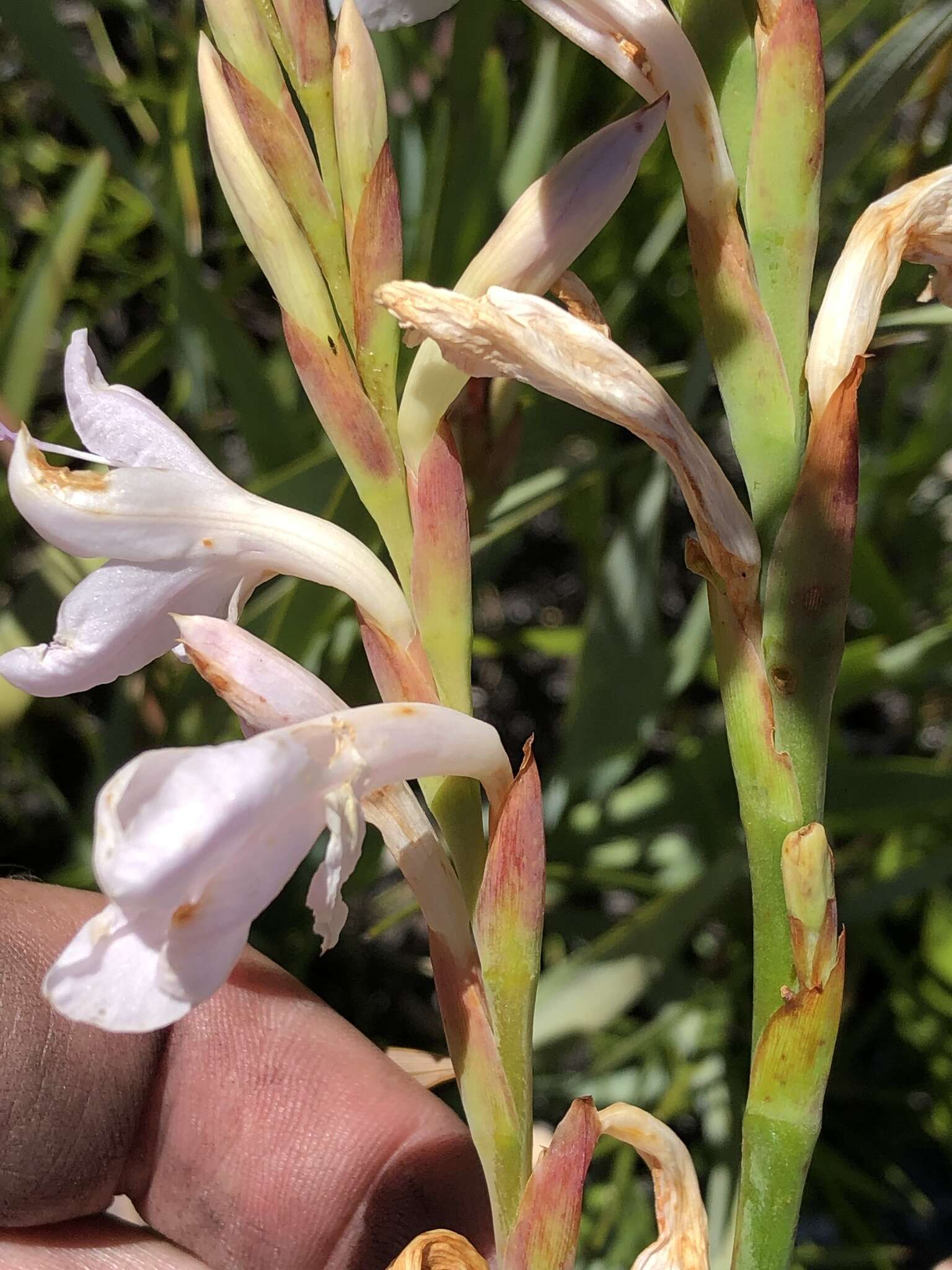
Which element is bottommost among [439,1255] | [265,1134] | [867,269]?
[265,1134]

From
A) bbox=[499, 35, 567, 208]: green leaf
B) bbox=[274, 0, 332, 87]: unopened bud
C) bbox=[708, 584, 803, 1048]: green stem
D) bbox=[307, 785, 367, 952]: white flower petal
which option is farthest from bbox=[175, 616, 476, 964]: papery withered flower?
bbox=[499, 35, 567, 208]: green leaf

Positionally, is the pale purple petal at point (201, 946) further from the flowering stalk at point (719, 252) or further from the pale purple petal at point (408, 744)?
the flowering stalk at point (719, 252)

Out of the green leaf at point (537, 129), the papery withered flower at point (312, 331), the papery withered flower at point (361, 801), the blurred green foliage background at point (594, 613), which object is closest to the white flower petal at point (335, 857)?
the papery withered flower at point (361, 801)

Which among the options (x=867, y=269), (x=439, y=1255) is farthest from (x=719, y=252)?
(x=439, y=1255)

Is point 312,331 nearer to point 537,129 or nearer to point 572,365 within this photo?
point 572,365

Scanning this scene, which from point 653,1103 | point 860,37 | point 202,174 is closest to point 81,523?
point 653,1103

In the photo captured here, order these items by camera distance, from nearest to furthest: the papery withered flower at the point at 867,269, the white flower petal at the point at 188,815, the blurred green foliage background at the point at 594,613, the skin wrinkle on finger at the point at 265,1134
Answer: the white flower petal at the point at 188,815 < the papery withered flower at the point at 867,269 < the skin wrinkle on finger at the point at 265,1134 < the blurred green foliage background at the point at 594,613
